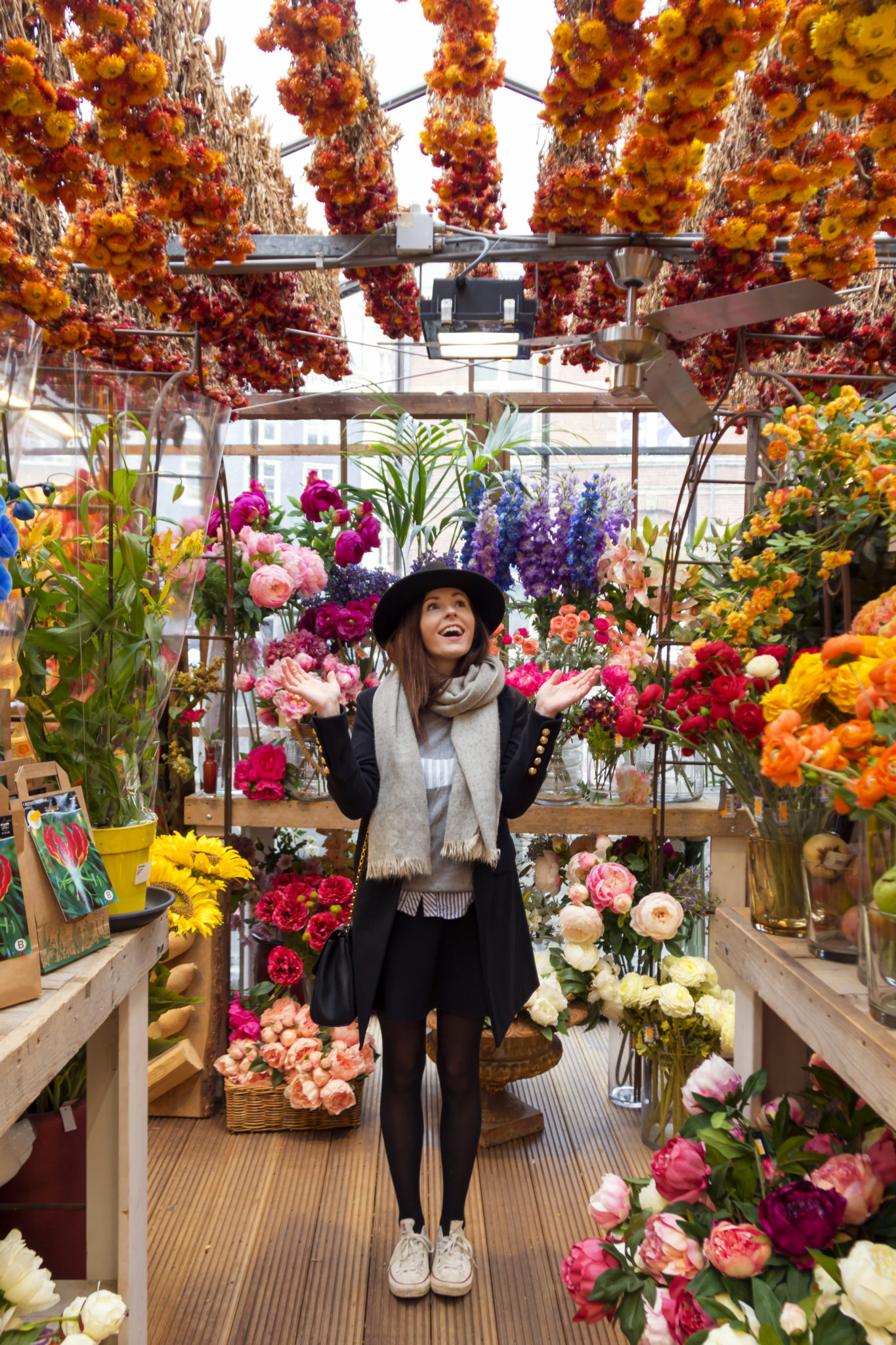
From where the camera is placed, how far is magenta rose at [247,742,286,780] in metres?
2.80

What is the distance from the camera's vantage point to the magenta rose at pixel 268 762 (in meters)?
2.80

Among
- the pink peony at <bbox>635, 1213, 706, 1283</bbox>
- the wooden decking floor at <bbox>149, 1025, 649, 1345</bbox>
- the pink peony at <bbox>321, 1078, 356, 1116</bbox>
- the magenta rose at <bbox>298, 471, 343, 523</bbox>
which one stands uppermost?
the magenta rose at <bbox>298, 471, 343, 523</bbox>

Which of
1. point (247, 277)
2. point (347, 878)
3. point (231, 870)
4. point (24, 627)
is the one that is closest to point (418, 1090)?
point (231, 870)

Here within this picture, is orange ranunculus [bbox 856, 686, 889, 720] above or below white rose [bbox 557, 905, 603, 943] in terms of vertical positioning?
above

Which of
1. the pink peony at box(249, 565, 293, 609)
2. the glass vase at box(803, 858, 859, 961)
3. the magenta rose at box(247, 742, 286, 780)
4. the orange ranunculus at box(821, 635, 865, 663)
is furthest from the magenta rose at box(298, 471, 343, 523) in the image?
the orange ranunculus at box(821, 635, 865, 663)

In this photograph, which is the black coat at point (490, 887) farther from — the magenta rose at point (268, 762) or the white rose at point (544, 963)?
the magenta rose at point (268, 762)

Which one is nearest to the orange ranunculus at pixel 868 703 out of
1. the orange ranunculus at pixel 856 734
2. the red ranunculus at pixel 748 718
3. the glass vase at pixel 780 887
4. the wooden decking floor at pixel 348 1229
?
the orange ranunculus at pixel 856 734

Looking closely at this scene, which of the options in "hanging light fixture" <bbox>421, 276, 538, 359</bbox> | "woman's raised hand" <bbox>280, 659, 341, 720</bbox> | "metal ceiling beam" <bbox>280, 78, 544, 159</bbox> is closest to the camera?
"woman's raised hand" <bbox>280, 659, 341, 720</bbox>

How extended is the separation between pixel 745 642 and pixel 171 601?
0.91m

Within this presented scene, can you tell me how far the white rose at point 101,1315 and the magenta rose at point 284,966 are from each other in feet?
5.09

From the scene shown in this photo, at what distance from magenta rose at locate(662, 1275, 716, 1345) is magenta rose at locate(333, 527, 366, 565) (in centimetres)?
197

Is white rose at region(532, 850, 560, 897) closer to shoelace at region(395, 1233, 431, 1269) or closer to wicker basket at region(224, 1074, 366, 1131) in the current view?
wicker basket at region(224, 1074, 366, 1131)

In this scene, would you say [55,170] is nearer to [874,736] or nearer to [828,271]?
[828,271]

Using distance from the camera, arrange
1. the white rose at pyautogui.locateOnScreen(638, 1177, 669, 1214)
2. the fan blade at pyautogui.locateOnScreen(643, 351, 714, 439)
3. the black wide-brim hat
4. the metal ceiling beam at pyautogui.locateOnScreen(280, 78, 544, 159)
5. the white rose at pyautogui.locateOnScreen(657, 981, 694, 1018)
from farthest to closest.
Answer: the metal ceiling beam at pyautogui.locateOnScreen(280, 78, 544, 159), the white rose at pyautogui.locateOnScreen(657, 981, 694, 1018), the fan blade at pyautogui.locateOnScreen(643, 351, 714, 439), the black wide-brim hat, the white rose at pyautogui.locateOnScreen(638, 1177, 669, 1214)
